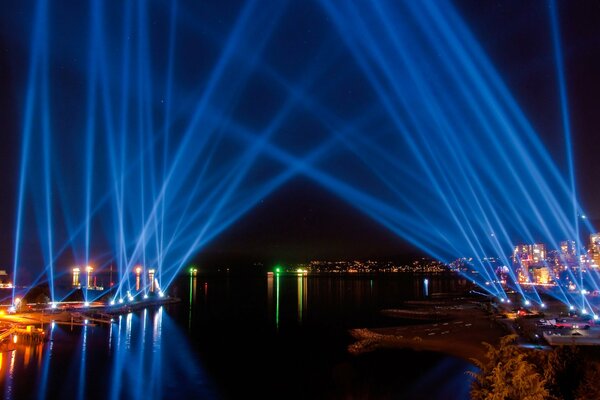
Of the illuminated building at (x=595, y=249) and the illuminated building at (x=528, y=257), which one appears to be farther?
the illuminated building at (x=528, y=257)

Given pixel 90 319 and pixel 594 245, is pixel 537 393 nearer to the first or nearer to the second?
pixel 90 319

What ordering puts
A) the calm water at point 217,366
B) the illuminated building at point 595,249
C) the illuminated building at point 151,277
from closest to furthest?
the calm water at point 217,366 < the illuminated building at point 151,277 < the illuminated building at point 595,249

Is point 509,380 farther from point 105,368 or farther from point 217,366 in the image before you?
point 105,368

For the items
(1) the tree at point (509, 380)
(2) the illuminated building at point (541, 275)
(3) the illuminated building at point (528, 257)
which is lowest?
(1) the tree at point (509, 380)

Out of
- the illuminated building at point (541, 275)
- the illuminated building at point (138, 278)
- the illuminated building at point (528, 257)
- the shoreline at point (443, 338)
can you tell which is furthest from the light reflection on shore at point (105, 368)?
the illuminated building at point (528, 257)

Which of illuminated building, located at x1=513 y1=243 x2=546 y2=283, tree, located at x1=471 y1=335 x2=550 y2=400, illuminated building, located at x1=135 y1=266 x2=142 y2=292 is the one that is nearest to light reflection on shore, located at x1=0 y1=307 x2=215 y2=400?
tree, located at x1=471 y1=335 x2=550 y2=400

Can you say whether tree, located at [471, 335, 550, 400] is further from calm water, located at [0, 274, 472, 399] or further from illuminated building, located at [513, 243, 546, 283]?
illuminated building, located at [513, 243, 546, 283]

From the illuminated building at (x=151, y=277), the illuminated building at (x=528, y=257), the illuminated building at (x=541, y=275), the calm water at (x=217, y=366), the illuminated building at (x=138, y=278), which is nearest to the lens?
the calm water at (x=217, y=366)

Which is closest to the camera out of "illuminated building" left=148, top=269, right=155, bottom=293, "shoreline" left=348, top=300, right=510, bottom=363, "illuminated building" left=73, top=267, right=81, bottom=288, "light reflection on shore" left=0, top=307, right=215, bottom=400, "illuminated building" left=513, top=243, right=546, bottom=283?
"light reflection on shore" left=0, top=307, right=215, bottom=400

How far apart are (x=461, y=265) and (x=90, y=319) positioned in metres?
157

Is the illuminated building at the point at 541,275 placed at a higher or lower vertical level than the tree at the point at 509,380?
higher

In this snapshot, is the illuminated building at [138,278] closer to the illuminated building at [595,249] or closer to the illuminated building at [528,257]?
the illuminated building at [595,249]

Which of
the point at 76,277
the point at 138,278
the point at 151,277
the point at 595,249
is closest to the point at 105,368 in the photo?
the point at 76,277

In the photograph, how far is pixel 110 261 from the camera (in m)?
68.1
